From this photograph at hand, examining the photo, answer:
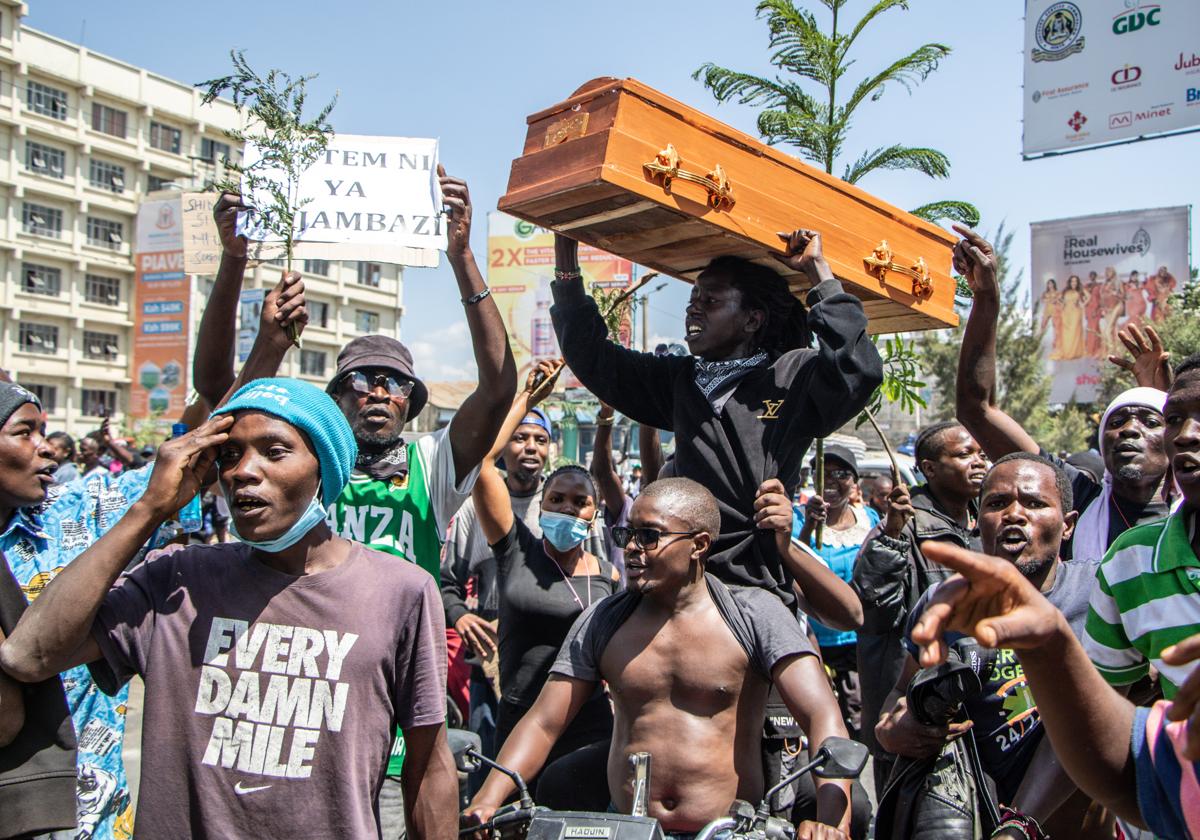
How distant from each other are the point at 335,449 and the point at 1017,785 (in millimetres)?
2337

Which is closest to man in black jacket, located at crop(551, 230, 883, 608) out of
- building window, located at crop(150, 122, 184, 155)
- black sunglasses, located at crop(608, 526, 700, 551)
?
black sunglasses, located at crop(608, 526, 700, 551)

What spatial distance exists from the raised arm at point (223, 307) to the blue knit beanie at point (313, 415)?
107 cm

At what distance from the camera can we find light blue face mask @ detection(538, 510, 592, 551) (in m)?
5.13

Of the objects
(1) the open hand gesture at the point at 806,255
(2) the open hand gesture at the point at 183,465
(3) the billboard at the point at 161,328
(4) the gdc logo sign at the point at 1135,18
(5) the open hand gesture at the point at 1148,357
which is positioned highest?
(4) the gdc logo sign at the point at 1135,18

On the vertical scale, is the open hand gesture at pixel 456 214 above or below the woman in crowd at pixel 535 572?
above

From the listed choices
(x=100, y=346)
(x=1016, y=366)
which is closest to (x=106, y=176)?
(x=100, y=346)

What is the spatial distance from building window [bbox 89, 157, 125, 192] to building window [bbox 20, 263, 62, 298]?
Answer: 4.76 metres

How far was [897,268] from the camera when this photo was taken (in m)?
4.33

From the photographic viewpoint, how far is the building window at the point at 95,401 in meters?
47.7

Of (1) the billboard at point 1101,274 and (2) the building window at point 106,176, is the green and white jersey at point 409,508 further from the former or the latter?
(2) the building window at point 106,176

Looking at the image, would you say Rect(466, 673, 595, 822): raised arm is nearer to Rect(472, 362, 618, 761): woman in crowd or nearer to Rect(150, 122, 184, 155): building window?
Rect(472, 362, 618, 761): woman in crowd

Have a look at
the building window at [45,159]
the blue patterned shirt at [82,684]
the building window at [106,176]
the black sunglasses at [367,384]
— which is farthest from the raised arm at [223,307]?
the building window at [106,176]

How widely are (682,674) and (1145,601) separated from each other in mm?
1369

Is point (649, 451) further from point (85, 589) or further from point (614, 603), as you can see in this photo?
point (85, 589)
